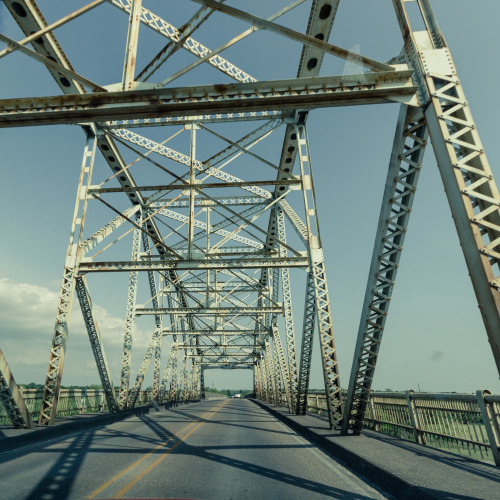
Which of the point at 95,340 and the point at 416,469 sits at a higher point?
the point at 95,340

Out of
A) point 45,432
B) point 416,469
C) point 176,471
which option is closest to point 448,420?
point 416,469

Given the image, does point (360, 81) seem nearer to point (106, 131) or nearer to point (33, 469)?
point (33, 469)

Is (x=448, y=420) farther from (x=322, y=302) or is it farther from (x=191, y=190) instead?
(x=191, y=190)

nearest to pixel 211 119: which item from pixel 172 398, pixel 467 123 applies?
pixel 467 123

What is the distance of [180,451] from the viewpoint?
8.20m

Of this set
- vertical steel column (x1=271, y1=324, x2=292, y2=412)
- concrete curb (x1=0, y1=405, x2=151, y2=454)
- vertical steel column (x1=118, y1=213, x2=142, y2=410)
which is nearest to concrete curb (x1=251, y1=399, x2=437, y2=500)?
concrete curb (x1=0, y1=405, x2=151, y2=454)

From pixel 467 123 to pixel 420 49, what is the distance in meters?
1.54

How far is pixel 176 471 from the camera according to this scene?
6.12 meters

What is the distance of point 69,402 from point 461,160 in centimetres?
1683

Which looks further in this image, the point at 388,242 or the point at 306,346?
the point at 306,346

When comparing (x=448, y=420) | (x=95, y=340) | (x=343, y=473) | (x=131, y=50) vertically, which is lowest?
(x=343, y=473)

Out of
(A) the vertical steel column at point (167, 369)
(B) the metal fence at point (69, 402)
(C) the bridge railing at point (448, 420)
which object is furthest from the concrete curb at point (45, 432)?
(A) the vertical steel column at point (167, 369)

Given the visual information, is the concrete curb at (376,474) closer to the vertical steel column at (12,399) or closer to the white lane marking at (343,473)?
the white lane marking at (343,473)

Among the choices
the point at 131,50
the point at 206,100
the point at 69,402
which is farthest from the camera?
the point at 69,402
